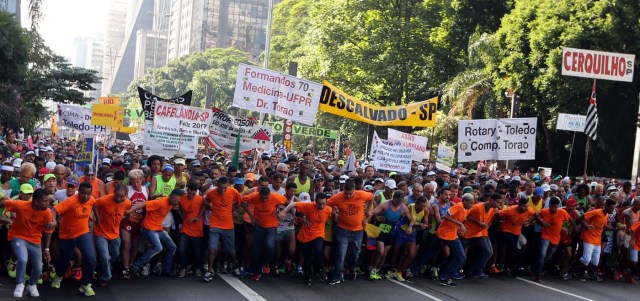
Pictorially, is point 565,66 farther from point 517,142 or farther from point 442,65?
point 442,65

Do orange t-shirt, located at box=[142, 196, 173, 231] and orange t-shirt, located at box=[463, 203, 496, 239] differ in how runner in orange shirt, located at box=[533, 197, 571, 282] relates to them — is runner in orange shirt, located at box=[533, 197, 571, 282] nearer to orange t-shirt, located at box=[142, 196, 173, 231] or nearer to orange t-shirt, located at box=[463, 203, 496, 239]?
orange t-shirt, located at box=[463, 203, 496, 239]

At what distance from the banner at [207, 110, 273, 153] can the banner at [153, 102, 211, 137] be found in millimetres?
622

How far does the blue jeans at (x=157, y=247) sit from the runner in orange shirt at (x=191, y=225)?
7.7 inches

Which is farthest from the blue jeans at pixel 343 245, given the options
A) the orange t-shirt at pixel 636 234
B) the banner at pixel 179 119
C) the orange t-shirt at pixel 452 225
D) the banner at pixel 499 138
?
the banner at pixel 179 119

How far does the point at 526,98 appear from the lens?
105 ft

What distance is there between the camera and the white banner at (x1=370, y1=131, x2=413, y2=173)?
56.3 feet

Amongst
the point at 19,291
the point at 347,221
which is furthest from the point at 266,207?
the point at 19,291

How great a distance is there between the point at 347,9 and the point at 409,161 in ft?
71.9

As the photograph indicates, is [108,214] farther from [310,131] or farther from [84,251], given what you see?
[310,131]

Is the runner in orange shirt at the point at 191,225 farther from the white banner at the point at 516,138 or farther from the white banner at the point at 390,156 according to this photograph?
the white banner at the point at 516,138

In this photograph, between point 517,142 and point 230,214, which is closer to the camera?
point 230,214

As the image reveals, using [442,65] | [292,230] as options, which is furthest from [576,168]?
[292,230]

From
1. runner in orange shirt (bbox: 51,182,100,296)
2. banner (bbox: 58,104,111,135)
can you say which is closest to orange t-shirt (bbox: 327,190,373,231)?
runner in orange shirt (bbox: 51,182,100,296)

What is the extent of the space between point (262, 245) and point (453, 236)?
293cm
